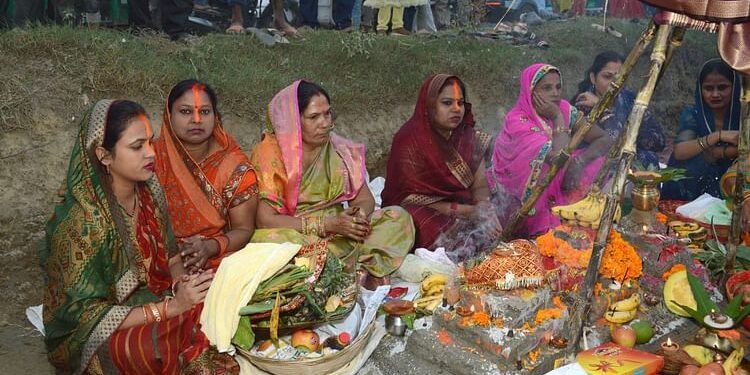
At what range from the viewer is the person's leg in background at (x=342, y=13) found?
9.62 meters

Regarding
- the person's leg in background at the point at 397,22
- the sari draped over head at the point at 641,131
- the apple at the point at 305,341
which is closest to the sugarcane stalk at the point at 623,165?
the apple at the point at 305,341

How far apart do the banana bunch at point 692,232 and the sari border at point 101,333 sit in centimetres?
361

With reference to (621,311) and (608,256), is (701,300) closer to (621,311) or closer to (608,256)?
(621,311)

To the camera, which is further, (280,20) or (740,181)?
(280,20)

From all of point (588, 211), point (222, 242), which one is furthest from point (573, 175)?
point (222, 242)

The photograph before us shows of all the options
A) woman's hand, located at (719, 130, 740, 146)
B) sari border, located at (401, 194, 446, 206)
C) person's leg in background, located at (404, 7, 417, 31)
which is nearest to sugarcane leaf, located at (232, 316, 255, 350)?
sari border, located at (401, 194, 446, 206)

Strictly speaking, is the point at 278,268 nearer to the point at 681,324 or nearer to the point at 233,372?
the point at 233,372

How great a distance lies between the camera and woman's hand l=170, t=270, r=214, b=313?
140 inches

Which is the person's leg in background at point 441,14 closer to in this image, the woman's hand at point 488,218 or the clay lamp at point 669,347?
the woman's hand at point 488,218

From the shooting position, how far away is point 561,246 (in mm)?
4016

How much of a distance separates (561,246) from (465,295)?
663 millimetres

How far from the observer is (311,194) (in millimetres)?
4836

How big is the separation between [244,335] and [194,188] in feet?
4.09

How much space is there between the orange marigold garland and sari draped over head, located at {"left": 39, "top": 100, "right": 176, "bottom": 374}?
238cm
